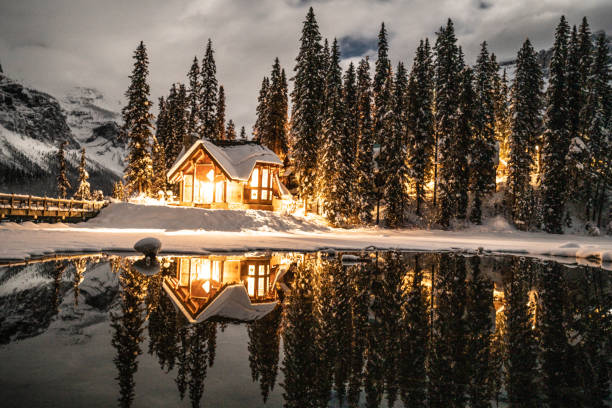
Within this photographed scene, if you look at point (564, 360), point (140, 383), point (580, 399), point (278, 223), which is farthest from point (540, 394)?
point (278, 223)

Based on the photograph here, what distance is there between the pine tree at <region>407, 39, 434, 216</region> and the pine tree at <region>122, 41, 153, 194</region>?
28.6 metres

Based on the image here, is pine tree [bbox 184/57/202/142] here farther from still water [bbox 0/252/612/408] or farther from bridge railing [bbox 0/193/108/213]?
still water [bbox 0/252/612/408]

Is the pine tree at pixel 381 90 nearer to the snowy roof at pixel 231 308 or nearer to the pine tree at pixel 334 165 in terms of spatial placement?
the pine tree at pixel 334 165

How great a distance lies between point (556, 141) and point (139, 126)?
4366 cm

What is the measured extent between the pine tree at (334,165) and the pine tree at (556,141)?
20387 mm

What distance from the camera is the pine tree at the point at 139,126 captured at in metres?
39.8

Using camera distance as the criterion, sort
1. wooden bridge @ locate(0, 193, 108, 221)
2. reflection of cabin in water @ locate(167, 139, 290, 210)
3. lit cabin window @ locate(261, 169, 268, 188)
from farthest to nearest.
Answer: lit cabin window @ locate(261, 169, 268, 188), reflection of cabin in water @ locate(167, 139, 290, 210), wooden bridge @ locate(0, 193, 108, 221)

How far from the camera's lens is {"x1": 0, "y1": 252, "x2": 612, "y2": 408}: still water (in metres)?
3.48

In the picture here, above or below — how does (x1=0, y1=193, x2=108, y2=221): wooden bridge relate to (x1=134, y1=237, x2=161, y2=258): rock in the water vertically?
above

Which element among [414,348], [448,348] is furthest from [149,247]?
[448,348]

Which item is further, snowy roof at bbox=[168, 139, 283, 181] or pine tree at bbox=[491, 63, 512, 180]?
pine tree at bbox=[491, 63, 512, 180]

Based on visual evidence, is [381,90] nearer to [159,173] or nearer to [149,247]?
[159,173]

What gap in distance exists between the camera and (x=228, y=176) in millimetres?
32469

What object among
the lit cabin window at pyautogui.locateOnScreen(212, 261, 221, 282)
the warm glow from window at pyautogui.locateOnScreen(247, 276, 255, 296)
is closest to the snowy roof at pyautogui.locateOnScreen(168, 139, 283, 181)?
the lit cabin window at pyautogui.locateOnScreen(212, 261, 221, 282)
